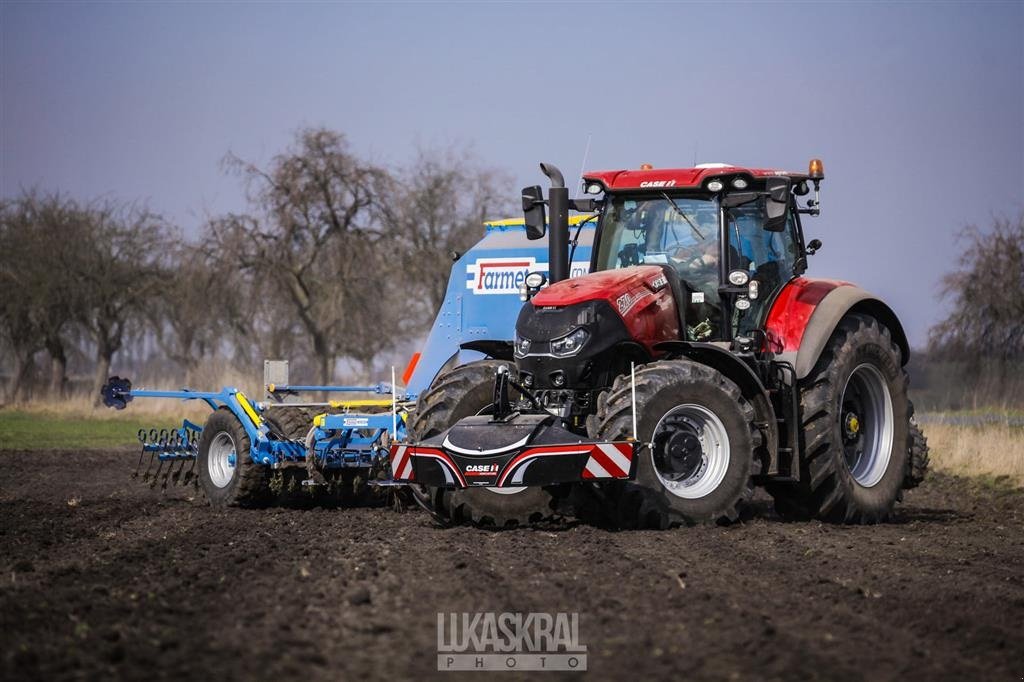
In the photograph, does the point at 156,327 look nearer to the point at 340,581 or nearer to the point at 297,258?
the point at 297,258

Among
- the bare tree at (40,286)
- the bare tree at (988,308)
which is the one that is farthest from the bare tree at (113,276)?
the bare tree at (988,308)

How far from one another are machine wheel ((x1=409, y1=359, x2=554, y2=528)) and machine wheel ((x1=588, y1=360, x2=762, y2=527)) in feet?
2.20

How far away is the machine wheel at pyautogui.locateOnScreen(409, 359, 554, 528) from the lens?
9.80m

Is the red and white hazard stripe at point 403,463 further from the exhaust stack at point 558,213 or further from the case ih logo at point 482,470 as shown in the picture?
the exhaust stack at point 558,213

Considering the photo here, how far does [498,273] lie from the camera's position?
49.8 feet

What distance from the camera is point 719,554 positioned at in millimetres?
8195

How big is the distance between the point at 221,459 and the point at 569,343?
5.16 meters

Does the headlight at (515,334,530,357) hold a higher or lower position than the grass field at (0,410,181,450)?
higher

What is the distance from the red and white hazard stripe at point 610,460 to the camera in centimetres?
888

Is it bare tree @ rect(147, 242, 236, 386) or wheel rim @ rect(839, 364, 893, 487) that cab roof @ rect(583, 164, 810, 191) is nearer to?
wheel rim @ rect(839, 364, 893, 487)

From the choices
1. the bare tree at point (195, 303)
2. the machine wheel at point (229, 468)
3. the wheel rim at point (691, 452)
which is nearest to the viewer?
the wheel rim at point (691, 452)

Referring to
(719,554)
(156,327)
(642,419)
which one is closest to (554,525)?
(642,419)

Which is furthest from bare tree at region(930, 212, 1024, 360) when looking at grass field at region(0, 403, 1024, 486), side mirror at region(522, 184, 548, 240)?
side mirror at region(522, 184, 548, 240)

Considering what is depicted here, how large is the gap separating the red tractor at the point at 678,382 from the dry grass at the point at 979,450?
507 centimetres
